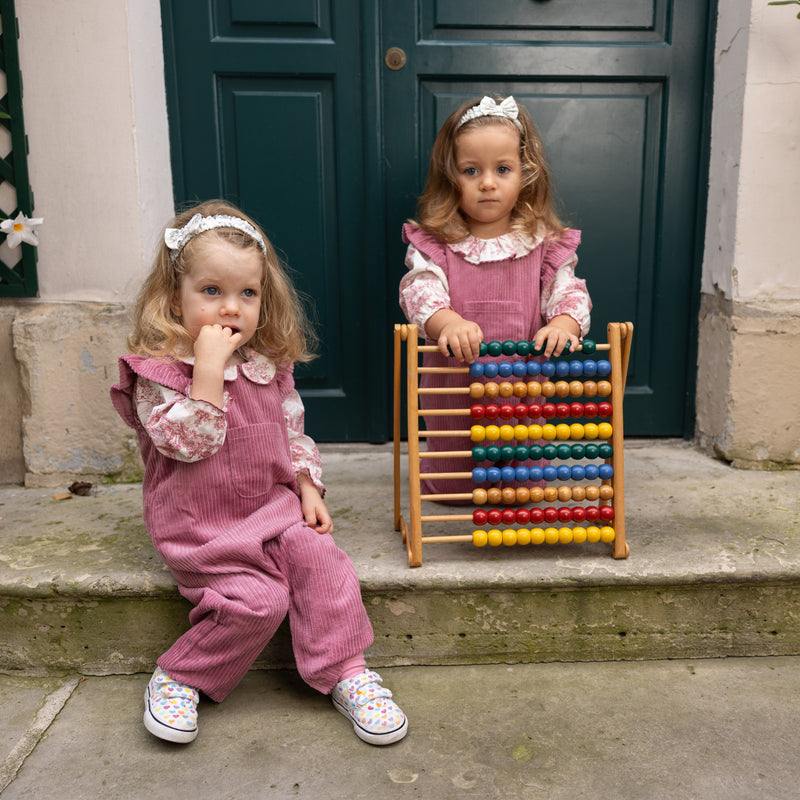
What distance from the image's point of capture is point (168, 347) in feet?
6.60

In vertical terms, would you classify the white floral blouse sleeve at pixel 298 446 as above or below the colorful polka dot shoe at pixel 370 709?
above

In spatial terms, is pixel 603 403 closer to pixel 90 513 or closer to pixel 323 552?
pixel 323 552

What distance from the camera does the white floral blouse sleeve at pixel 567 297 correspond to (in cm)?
250

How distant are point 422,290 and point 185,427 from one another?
97cm

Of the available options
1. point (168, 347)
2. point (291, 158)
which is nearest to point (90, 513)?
point (168, 347)

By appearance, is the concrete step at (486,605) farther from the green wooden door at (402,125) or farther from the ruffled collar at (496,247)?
the green wooden door at (402,125)

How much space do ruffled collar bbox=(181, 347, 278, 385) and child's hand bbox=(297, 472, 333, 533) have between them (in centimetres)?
31

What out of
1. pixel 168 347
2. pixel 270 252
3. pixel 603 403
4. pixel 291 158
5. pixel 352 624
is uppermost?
pixel 291 158

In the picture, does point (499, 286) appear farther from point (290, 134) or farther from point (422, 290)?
point (290, 134)

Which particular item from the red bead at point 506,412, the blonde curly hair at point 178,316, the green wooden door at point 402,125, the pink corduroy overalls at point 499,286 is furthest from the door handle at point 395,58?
the red bead at point 506,412

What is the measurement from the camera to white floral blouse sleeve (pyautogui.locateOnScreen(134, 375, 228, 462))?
1.88 metres

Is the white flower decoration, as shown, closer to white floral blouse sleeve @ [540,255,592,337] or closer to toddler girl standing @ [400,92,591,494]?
toddler girl standing @ [400,92,591,494]

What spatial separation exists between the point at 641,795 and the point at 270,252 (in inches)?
64.7

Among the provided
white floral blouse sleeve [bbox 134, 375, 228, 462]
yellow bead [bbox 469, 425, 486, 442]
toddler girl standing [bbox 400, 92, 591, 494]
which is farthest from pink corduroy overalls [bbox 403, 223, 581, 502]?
white floral blouse sleeve [bbox 134, 375, 228, 462]
